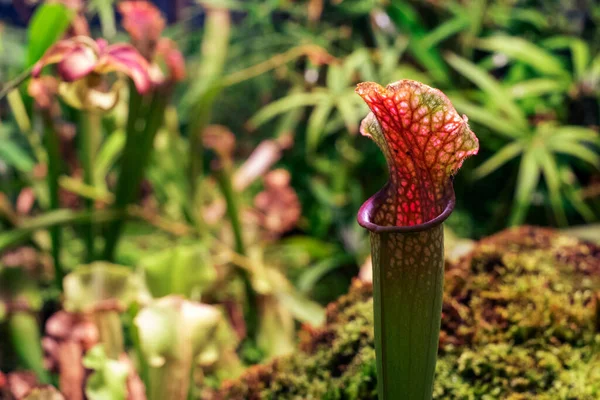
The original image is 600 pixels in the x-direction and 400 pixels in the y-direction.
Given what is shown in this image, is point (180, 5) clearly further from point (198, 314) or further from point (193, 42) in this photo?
point (198, 314)

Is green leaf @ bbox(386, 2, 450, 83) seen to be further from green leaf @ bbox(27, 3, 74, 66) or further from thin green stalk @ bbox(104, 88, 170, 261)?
green leaf @ bbox(27, 3, 74, 66)

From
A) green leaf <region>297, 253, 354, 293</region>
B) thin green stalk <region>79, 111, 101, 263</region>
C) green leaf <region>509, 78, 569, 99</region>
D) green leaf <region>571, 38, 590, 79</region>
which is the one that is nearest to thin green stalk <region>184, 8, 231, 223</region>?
thin green stalk <region>79, 111, 101, 263</region>

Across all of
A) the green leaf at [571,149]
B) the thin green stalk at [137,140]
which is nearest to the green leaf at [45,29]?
the thin green stalk at [137,140]

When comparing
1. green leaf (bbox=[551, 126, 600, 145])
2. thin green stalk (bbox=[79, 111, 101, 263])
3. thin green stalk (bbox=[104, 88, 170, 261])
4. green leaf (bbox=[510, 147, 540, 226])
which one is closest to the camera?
thin green stalk (bbox=[104, 88, 170, 261])

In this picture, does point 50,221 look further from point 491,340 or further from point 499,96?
point 499,96

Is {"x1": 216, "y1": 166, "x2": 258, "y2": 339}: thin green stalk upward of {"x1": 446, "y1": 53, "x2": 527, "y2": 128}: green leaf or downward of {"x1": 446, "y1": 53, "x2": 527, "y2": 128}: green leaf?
downward

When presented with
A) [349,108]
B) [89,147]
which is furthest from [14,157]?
[349,108]

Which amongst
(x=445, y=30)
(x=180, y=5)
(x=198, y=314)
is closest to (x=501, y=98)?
(x=445, y=30)
